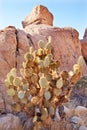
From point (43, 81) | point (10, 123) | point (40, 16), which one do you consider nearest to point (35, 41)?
point (10, 123)

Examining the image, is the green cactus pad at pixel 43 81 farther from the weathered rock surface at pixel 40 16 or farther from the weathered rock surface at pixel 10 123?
the weathered rock surface at pixel 40 16

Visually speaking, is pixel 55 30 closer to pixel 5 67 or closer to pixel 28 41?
pixel 28 41

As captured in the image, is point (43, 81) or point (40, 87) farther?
point (40, 87)

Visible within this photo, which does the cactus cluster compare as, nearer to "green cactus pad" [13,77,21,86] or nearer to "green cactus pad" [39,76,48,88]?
"green cactus pad" [13,77,21,86]

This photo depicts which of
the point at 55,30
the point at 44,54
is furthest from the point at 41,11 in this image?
the point at 44,54

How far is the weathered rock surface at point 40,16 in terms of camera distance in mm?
14180

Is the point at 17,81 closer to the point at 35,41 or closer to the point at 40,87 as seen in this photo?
the point at 40,87

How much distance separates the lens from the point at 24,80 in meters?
4.90

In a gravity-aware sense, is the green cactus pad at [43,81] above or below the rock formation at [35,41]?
above

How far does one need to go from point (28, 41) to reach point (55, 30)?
2580 mm

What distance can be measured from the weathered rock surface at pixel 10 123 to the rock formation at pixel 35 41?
0.89 meters

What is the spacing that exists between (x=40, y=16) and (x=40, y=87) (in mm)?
9770

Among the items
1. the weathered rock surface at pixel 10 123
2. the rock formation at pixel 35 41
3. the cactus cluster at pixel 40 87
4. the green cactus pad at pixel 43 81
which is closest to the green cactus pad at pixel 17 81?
the cactus cluster at pixel 40 87

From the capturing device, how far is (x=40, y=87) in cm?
484
